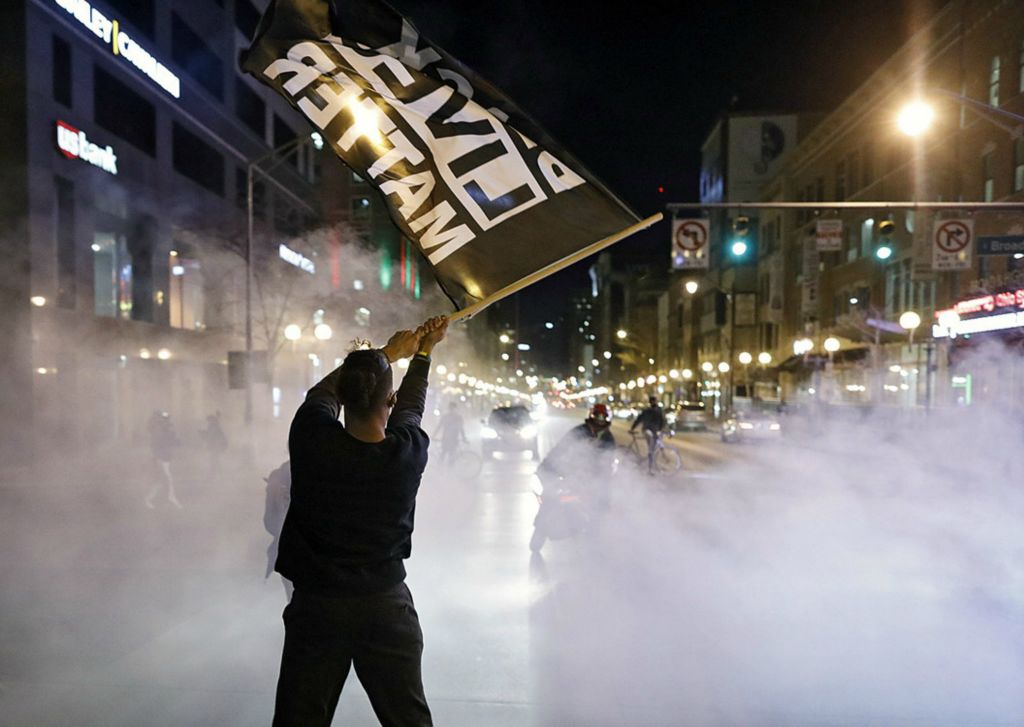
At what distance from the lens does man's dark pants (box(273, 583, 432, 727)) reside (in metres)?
2.31

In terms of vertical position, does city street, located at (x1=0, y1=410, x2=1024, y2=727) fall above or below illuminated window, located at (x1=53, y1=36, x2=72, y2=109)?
below

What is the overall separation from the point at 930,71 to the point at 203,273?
23.1 m

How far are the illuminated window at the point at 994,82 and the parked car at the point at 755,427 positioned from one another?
35.8 feet

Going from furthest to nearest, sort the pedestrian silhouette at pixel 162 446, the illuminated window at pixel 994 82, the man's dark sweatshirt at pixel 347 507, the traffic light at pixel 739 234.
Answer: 1. the illuminated window at pixel 994 82
2. the traffic light at pixel 739 234
3. the pedestrian silhouette at pixel 162 446
4. the man's dark sweatshirt at pixel 347 507

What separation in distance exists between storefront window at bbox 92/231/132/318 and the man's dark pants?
16.8 meters

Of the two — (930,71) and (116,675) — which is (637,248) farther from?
(116,675)

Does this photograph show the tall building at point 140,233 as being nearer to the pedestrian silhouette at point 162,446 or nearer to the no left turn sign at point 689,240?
the pedestrian silhouette at point 162,446

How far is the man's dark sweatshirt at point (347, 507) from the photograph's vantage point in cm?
231

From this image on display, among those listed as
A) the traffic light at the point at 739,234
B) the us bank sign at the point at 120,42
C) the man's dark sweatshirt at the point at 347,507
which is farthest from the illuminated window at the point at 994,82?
the man's dark sweatshirt at the point at 347,507

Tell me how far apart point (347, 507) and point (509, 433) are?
1575cm

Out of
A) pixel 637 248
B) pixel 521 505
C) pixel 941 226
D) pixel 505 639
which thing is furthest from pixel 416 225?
pixel 637 248

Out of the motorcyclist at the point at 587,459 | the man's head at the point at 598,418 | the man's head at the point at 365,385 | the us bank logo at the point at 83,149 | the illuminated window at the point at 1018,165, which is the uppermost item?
the illuminated window at the point at 1018,165

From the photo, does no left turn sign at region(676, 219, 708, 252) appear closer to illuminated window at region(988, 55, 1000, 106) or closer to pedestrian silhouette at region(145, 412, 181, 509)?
pedestrian silhouette at region(145, 412, 181, 509)

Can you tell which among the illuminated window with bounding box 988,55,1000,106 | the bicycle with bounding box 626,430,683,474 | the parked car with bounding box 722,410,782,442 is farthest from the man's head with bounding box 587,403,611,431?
the illuminated window with bounding box 988,55,1000,106
